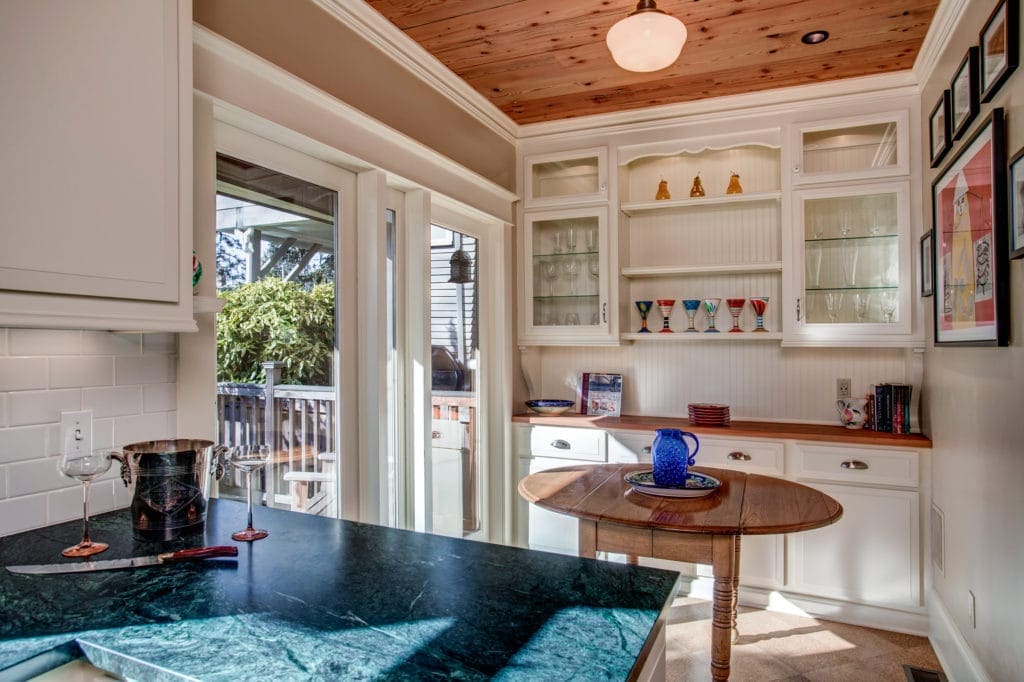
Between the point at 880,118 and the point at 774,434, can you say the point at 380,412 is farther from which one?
the point at 880,118

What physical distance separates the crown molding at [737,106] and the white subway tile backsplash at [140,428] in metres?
2.86

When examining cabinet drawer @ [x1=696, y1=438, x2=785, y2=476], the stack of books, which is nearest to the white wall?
the stack of books

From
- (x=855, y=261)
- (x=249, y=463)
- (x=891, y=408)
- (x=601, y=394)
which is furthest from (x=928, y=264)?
(x=249, y=463)

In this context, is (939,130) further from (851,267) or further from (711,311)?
(711,311)

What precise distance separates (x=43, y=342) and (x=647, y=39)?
6.45 feet

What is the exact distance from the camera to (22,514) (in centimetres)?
144

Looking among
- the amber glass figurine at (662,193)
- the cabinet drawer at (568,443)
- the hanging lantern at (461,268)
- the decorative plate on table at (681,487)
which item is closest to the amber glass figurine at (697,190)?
the amber glass figurine at (662,193)

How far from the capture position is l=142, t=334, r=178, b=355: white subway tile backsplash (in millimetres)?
1705

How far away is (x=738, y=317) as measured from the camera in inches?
143

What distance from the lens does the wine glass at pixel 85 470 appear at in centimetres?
135

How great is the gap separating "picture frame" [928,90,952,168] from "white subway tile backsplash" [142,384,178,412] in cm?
285

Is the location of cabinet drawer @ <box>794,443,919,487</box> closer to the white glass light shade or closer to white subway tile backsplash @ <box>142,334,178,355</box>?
the white glass light shade

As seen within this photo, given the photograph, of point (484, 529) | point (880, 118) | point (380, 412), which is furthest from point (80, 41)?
point (880, 118)

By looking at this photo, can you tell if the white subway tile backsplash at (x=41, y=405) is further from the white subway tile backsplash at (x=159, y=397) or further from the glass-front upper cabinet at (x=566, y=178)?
the glass-front upper cabinet at (x=566, y=178)
